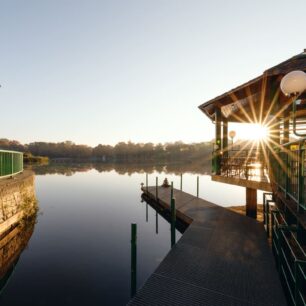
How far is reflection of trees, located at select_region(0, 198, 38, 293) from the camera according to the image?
806 cm

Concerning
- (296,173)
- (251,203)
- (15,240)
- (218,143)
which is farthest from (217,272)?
(15,240)

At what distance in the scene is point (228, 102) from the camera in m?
11.2

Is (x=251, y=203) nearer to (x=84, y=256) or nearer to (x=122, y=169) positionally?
(x=84, y=256)

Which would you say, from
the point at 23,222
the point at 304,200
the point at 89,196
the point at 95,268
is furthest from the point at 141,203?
the point at 304,200

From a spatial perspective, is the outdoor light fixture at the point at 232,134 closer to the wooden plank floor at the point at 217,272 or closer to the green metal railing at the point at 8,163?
the wooden plank floor at the point at 217,272

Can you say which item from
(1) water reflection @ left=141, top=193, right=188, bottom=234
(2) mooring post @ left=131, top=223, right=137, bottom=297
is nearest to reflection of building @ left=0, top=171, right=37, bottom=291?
(2) mooring post @ left=131, top=223, right=137, bottom=297

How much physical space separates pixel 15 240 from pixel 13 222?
2.68ft

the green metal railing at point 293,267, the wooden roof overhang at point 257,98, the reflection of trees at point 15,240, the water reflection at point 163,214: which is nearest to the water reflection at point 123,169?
the water reflection at point 163,214

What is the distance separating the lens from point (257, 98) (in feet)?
33.9

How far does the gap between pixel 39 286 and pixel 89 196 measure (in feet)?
54.6

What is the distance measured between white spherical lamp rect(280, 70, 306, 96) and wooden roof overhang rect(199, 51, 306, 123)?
10.5 ft

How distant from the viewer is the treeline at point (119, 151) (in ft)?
400

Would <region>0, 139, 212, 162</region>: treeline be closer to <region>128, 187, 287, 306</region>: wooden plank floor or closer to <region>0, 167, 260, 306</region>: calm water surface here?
<region>0, 167, 260, 306</region>: calm water surface

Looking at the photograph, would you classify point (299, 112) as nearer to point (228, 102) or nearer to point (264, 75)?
point (228, 102)
